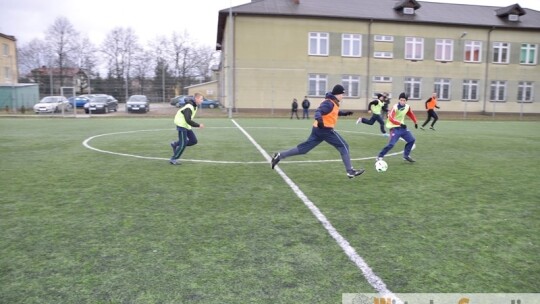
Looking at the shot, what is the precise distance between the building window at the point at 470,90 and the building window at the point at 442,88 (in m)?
1.74

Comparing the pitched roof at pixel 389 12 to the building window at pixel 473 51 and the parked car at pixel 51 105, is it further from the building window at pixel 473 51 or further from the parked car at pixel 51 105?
the parked car at pixel 51 105

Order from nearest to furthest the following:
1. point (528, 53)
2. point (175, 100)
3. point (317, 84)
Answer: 1. point (317, 84)
2. point (175, 100)
3. point (528, 53)

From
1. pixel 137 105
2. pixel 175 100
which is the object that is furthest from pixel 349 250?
pixel 175 100

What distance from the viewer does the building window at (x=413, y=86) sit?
1615 inches

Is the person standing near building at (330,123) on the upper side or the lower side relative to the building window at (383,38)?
lower

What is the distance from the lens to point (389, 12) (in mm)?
40875

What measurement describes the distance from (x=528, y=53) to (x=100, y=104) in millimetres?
41960

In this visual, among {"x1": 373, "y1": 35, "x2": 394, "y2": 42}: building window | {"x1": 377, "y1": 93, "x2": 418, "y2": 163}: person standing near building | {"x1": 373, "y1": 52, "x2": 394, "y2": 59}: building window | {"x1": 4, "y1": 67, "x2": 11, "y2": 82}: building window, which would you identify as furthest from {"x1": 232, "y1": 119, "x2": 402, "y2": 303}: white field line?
{"x1": 4, "y1": 67, "x2": 11, "y2": 82}: building window

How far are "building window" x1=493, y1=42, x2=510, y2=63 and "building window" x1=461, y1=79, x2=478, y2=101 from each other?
318 centimetres

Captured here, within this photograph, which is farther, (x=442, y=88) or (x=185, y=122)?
(x=442, y=88)

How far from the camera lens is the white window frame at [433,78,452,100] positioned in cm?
4162

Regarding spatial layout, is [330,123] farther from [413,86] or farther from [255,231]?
[413,86]

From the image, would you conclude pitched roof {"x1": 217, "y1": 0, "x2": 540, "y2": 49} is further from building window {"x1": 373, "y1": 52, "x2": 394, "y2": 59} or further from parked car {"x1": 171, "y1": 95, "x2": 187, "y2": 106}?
parked car {"x1": 171, "y1": 95, "x2": 187, "y2": 106}

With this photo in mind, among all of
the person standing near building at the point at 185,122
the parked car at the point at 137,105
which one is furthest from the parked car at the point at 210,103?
the person standing near building at the point at 185,122
